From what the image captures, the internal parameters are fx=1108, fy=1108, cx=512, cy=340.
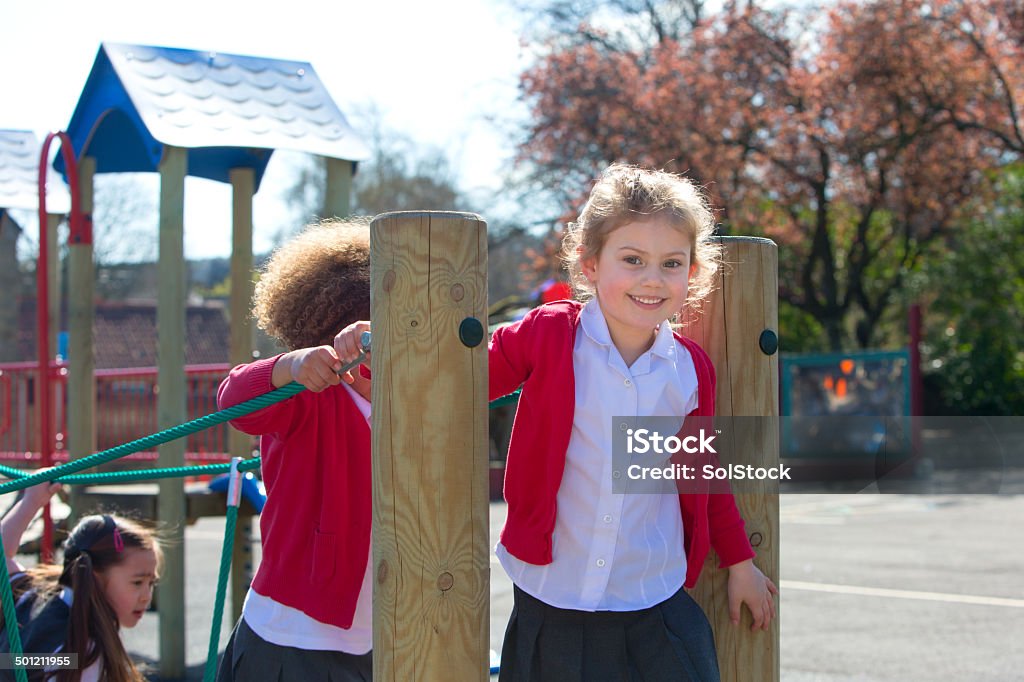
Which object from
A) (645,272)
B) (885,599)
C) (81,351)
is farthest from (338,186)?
(885,599)

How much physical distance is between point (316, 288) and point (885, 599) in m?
5.11

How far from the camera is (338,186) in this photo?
4828mm

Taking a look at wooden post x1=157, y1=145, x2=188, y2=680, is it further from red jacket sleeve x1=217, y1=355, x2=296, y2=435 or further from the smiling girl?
the smiling girl

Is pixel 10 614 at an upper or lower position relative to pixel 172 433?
lower

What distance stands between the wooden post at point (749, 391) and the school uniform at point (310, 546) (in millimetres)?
759

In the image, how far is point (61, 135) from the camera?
16.1 feet

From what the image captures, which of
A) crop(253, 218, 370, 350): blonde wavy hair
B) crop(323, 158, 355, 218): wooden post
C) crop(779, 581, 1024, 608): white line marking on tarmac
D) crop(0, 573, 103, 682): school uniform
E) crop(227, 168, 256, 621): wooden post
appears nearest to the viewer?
crop(253, 218, 370, 350): blonde wavy hair

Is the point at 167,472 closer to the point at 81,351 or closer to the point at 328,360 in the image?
the point at 328,360

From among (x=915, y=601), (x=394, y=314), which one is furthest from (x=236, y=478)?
(x=915, y=601)

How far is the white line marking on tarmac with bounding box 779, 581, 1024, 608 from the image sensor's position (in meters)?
6.41

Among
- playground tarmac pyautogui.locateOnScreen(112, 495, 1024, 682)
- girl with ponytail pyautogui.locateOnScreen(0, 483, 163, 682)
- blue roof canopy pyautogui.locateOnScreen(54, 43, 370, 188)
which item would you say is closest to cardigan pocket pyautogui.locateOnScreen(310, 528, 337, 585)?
girl with ponytail pyautogui.locateOnScreen(0, 483, 163, 682)

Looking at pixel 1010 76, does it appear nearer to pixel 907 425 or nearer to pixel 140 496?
pixel 907 425

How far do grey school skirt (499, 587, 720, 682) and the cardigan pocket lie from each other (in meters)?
0.44

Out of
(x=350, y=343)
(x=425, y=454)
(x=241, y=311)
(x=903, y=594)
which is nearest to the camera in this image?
(x=425, y=454)
